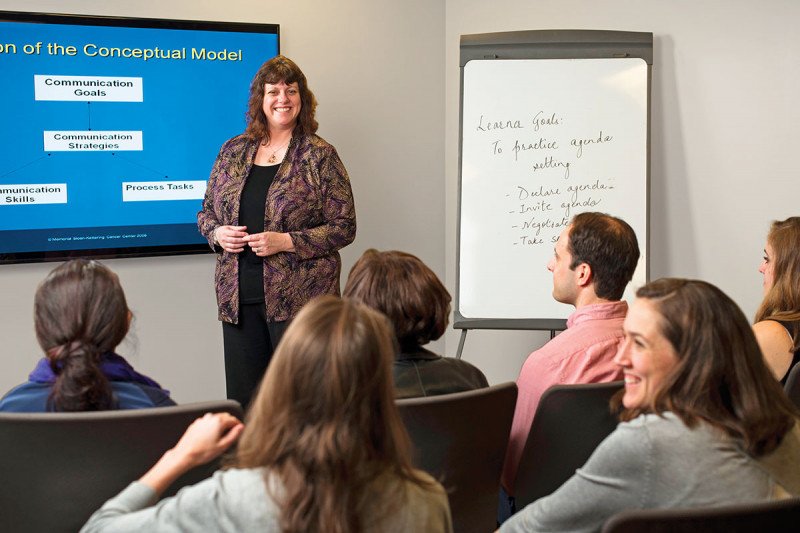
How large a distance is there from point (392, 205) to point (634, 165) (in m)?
1.34

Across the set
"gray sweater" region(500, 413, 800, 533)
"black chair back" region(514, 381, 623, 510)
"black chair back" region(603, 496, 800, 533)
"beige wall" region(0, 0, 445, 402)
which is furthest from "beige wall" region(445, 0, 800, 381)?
"black chair back" region(603, 496, 800, 533)

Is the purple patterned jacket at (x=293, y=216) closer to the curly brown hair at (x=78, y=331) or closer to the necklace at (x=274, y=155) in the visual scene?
the necklace at (x=274, y=155)

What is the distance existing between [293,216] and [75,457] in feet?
6.72

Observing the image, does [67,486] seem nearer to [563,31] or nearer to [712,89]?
[563,31]

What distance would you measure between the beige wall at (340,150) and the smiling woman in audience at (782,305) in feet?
7.92

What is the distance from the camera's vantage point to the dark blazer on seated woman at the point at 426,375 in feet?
6.77

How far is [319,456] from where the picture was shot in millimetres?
1236

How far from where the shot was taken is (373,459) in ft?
4.24

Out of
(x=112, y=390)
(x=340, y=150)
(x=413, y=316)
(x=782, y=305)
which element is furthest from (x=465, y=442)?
(x=340, y=150)

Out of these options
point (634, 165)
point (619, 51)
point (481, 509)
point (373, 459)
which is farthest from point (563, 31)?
point (373, 459)

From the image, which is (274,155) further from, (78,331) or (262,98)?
(78,331)

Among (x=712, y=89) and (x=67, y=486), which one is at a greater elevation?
(x=712, y=89)

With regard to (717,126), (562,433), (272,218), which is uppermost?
(717,126)

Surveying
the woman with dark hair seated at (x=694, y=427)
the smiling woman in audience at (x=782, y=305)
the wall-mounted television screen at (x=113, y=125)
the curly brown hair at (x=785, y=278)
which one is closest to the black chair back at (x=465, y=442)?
the woman with dark hair seated at (x=694, y=427)
